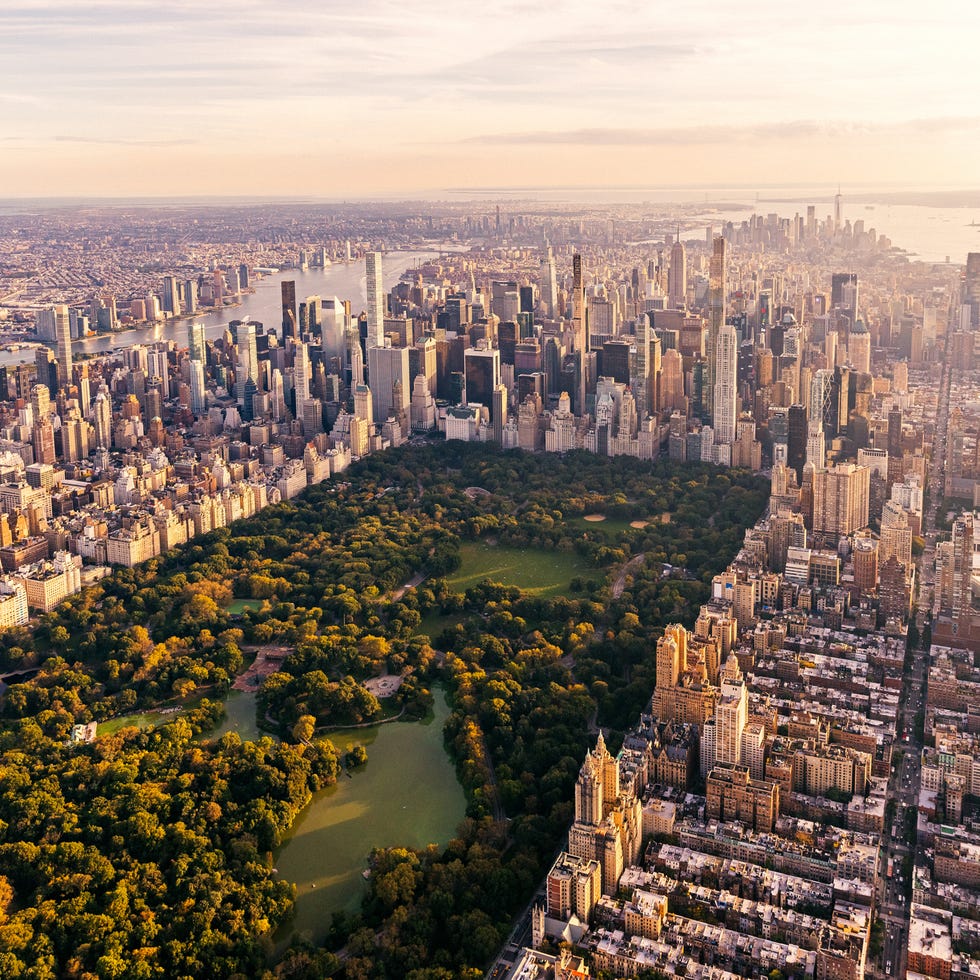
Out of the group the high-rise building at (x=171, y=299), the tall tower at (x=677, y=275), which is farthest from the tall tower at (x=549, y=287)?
the high-rise building at (x=171, y=299)

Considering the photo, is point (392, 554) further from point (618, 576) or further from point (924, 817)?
point (924, 817)

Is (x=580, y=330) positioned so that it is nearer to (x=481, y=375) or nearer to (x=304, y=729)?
(x=481, y=375)

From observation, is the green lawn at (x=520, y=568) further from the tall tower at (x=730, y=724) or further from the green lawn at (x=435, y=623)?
the tall tower at (x=730, y=724)

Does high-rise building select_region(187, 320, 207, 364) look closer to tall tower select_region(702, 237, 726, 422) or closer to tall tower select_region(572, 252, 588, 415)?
tall tower select_region(572, 252, 588, 415)

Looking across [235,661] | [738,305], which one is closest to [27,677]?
[235,661]

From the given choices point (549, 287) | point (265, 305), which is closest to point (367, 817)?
point (549, 287)
